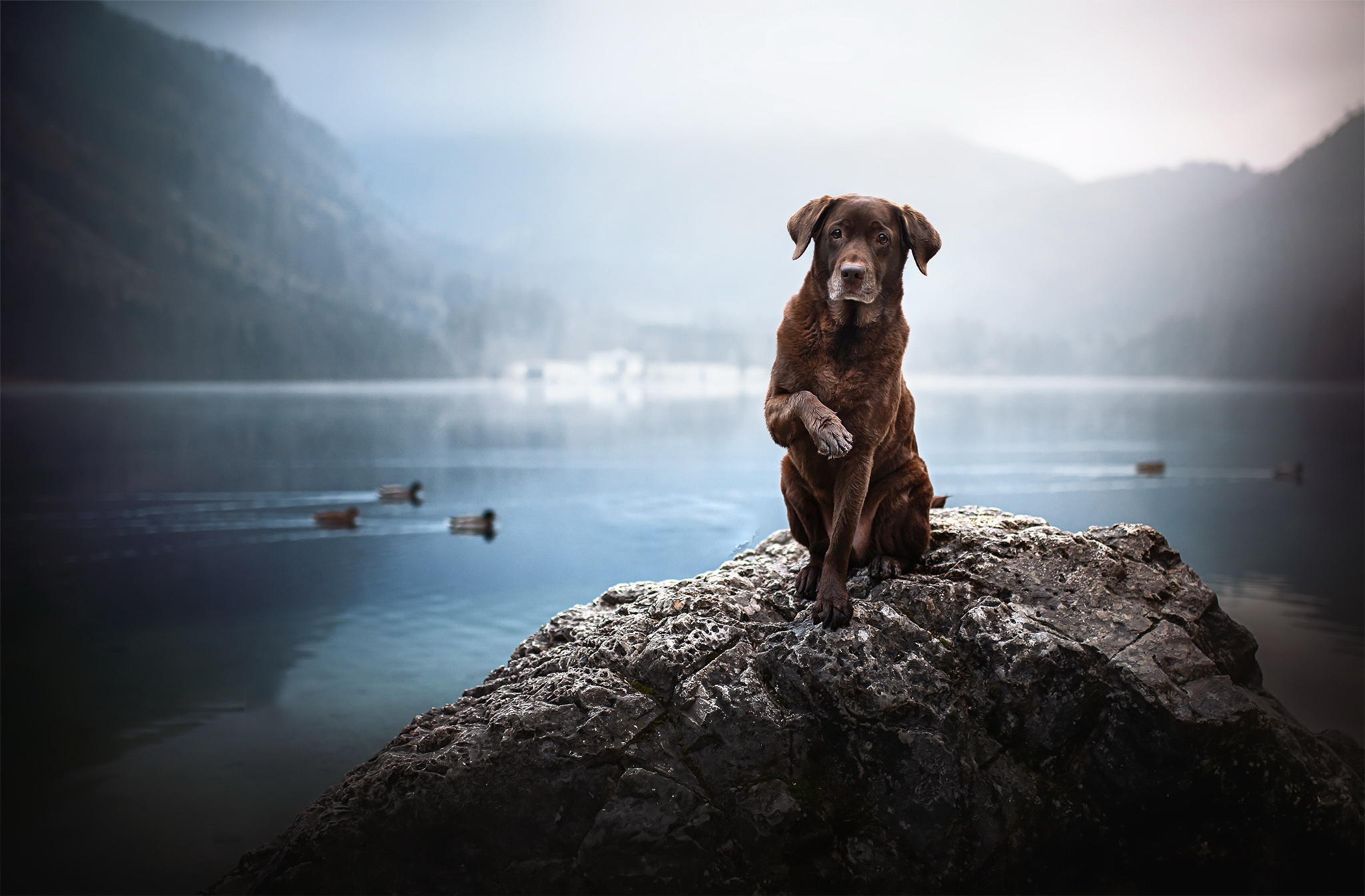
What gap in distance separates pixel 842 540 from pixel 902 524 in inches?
21.6

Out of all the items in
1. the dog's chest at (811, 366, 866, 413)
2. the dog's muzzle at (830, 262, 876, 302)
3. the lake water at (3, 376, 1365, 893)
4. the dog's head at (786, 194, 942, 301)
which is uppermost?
the dog's head at (786, 194, 942, 301)

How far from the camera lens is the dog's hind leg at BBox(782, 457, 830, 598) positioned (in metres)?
4.88

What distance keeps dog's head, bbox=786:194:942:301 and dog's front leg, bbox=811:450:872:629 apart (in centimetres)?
83

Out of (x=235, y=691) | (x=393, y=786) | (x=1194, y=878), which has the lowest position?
(x=235, y=691)

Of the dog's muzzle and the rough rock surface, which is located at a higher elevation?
the dog's muzzle

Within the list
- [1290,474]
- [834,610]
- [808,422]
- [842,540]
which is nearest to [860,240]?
[808,422]

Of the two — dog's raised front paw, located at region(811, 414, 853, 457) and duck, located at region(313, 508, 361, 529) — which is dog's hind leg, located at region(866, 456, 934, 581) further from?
duck, located at region(313, 508, 361, 529)

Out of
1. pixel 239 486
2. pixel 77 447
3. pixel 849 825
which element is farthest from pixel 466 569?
pixel 77 447

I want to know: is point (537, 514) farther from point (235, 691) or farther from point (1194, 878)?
point (1194, 878)

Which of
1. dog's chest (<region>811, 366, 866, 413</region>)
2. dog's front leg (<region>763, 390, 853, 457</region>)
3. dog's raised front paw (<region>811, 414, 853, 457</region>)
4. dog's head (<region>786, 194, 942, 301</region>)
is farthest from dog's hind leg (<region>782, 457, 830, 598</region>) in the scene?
dog's head (<region>786, 194, 942, 301</region>)

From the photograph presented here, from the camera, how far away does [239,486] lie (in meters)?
25.2

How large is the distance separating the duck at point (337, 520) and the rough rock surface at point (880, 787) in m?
16.4

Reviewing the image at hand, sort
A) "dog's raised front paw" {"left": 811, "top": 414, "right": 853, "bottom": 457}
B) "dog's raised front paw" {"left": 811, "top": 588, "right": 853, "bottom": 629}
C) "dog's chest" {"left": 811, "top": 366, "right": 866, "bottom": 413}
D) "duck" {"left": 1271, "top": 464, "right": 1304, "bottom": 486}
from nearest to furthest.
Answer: "dog's raised front paw" {"left": 811, "top": 414, "right": 853, "bottom": 457} → "dog's chest" {"left": 811, "top": 366, "right": 866, "bottom": 413} → "dog's raised front paw" {"left": 811, "top": 588, "right": 853, "bottom": 629} → "duck" {"left": 1271, "top": 464, "right": 1304, "bottom": 486}

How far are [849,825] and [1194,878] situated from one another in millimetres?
1680
